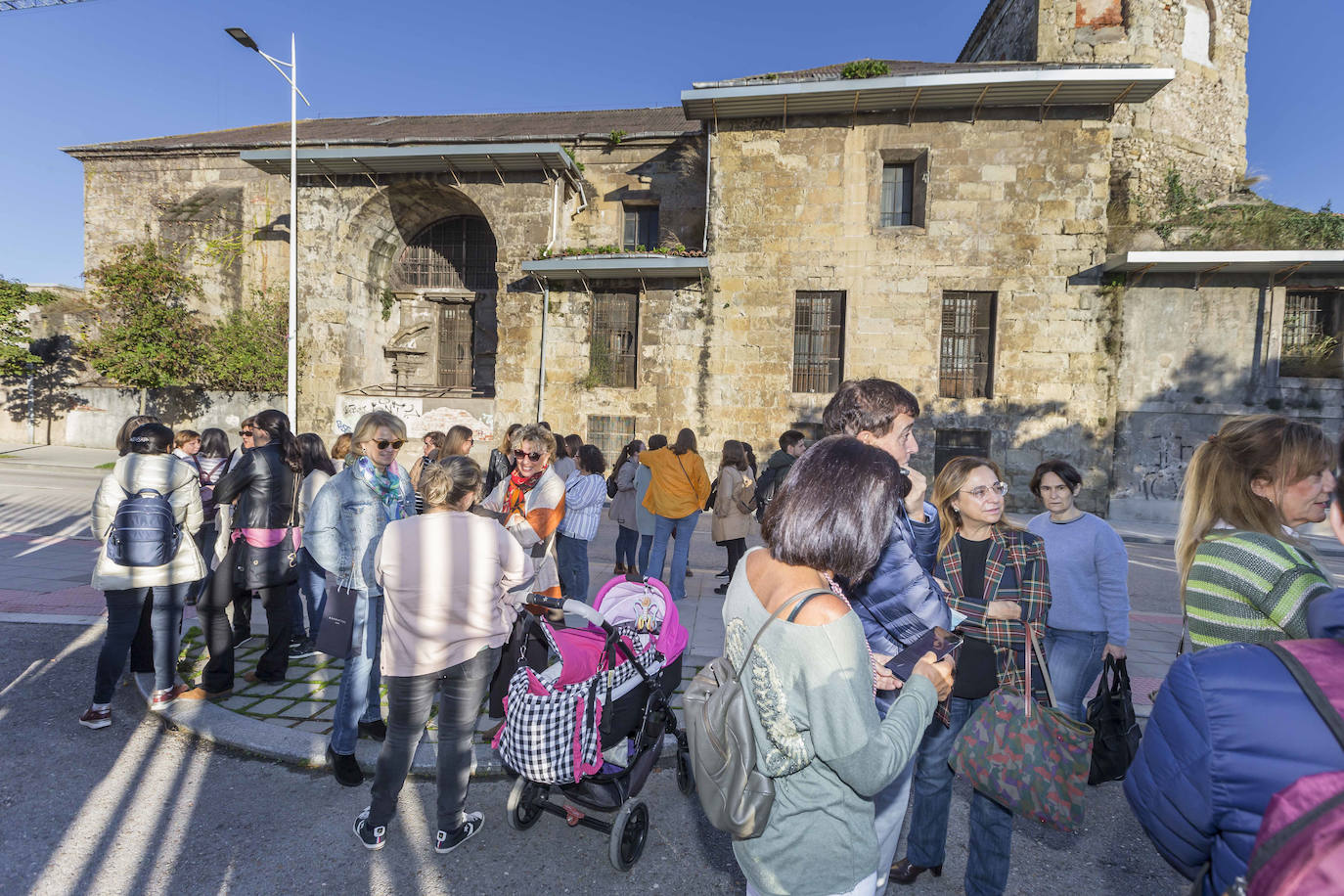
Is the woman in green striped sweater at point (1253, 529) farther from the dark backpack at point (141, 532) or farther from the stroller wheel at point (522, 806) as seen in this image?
the dark backpack at point (141, 532)

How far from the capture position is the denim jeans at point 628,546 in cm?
827

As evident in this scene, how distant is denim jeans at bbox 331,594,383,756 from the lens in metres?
3.63

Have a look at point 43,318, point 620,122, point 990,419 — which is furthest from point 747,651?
point 43,318

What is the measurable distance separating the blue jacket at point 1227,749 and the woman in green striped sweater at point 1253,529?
0.91 m

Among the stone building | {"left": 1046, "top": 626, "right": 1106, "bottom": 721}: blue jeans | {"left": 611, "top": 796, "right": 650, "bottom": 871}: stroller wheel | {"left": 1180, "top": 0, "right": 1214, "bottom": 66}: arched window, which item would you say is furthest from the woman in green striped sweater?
{"left": 1180, "top": 0, "right": 1214, "bottom": 66}: arched window

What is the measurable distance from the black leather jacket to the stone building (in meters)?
12.3

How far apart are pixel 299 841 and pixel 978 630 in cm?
337

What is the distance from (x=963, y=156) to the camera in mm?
15562

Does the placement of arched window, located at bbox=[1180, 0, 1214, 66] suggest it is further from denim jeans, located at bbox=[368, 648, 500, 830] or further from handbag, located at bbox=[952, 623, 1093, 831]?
denim jeans, located at bbox=[368, 648, 500, 830]

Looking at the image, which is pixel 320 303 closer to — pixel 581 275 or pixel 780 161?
pixel 581 275

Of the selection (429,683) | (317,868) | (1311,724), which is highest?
(1311,724)

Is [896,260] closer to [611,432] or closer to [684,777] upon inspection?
[611,432]

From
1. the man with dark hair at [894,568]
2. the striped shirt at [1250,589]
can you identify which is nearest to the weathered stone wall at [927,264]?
the man with dark hair at [894,568]

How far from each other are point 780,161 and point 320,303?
13591mm
